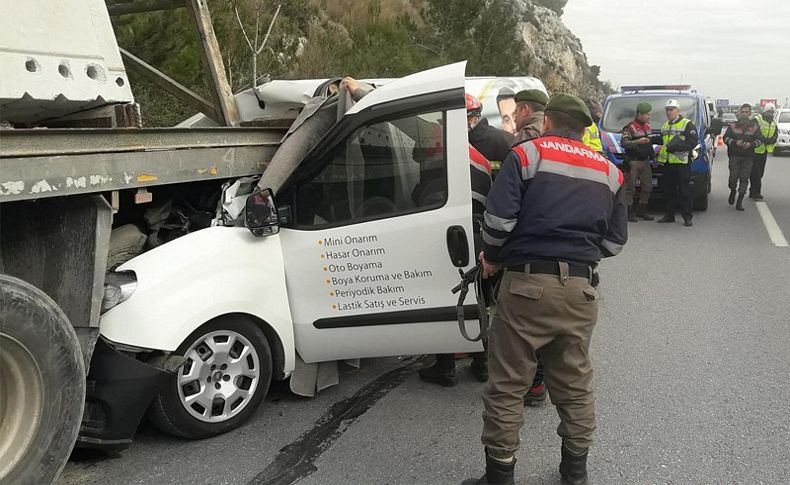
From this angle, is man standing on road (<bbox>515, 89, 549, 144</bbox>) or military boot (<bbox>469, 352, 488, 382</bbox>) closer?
man standing on road (<bbox>515, 89, 549, 144</bbox>)

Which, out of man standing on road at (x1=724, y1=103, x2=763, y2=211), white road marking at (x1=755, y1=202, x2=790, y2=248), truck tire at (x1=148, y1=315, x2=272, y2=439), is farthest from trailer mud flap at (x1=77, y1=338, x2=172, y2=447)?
man standing on road at (x1=724, y1=103, x2=763, y2=211)

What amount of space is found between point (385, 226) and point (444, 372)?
1.15 metres

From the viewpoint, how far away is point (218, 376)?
11.4ft

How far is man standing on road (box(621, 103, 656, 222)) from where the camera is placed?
9.85m

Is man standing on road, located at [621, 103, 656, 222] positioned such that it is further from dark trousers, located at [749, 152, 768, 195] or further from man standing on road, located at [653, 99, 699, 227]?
dark trousers, located at [749, 152, 768, 195]

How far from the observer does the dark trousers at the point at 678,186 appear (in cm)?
977

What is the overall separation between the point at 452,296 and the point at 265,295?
39.3 inches

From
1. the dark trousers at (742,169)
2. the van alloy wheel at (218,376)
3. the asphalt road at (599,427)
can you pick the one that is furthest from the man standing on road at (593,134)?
the van alloy wheel at (218,376)

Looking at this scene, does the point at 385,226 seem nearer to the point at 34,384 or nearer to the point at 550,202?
the point at 550,202

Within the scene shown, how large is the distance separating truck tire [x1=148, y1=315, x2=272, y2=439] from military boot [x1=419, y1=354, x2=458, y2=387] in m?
1.08

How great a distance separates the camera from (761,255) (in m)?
7.81

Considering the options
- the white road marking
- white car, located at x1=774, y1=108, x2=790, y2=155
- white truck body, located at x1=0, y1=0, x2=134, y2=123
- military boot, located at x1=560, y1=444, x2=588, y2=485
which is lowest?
white car, located at x1=774, y1=108, x2=790, y2=155

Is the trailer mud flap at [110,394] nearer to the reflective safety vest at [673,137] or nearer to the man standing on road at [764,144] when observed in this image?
the reflective safety vest at [673,137]

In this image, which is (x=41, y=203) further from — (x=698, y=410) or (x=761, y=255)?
(x=761, y=255)
